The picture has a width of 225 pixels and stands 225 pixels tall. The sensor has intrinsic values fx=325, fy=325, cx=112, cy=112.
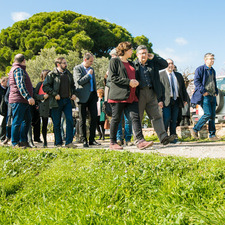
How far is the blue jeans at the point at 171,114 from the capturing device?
8.11 m

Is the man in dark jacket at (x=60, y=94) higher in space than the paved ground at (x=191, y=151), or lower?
higher

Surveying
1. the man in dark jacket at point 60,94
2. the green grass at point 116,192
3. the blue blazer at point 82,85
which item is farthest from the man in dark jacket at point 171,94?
the green grass at point 116,192

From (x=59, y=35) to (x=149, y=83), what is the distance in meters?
32.3

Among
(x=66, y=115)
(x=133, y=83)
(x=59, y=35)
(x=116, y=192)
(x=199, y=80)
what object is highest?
(x=59, y=35)

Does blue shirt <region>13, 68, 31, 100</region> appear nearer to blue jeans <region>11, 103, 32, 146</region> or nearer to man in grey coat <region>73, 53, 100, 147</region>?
blue jeans <region>11, 103, 32, 146</region>

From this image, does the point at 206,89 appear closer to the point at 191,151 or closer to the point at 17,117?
the point at 191,151

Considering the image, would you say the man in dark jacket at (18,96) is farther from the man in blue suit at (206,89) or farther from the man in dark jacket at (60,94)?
the man in blue suit at (206,89)

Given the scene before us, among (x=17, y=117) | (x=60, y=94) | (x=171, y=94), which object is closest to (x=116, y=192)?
(x=17, y=117)

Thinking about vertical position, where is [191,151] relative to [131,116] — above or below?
below

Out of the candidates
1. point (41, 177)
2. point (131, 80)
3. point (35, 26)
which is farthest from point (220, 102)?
point (35, 26)

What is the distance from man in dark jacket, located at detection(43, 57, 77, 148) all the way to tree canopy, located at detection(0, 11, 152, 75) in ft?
88.4

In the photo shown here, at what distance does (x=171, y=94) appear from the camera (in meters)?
8.11

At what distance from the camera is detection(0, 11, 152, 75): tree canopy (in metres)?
35.5

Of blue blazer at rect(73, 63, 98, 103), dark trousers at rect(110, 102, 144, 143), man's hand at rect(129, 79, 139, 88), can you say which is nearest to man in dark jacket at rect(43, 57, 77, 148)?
blue blazer at rect(73, 63, 98, 103)
